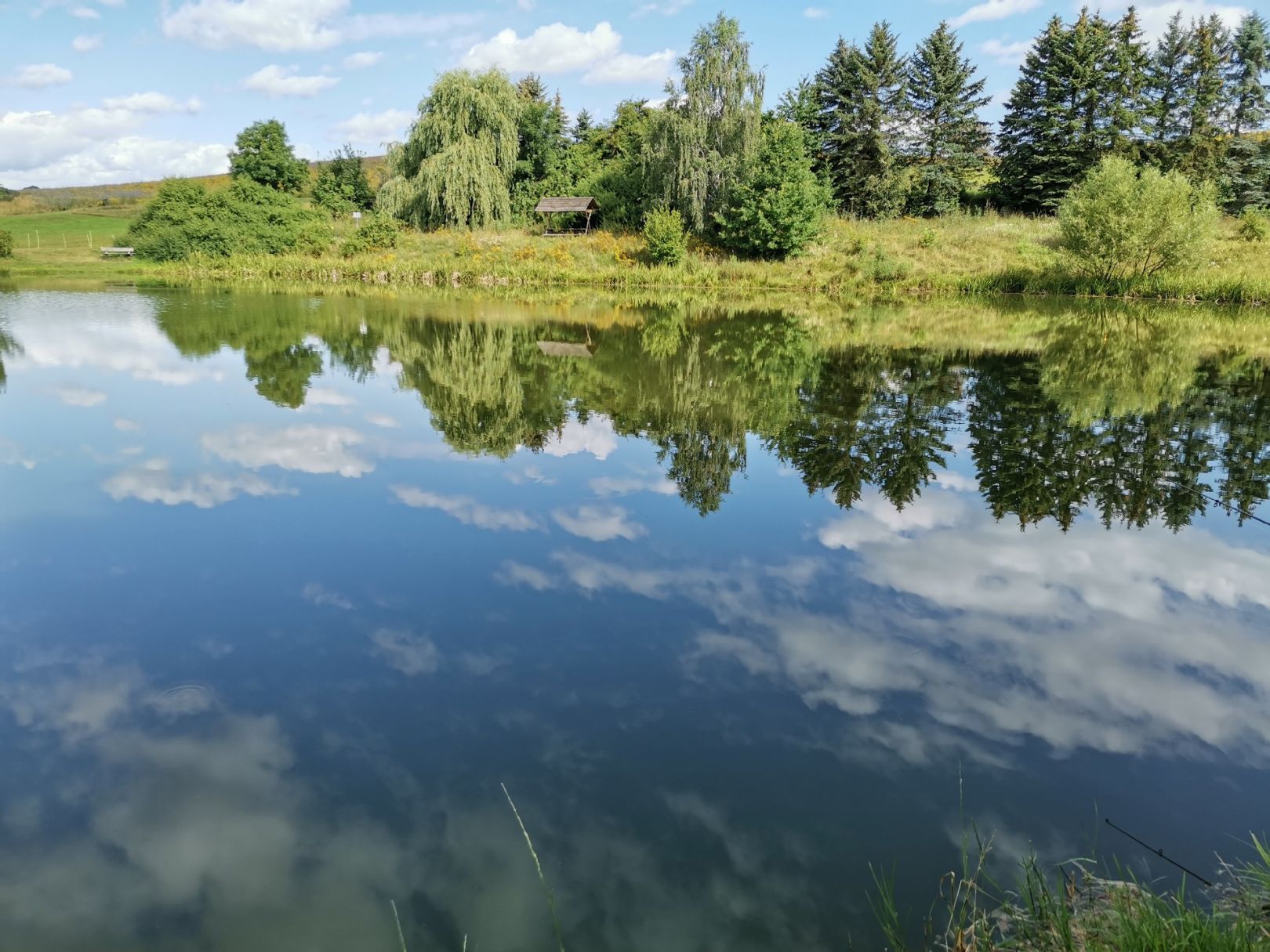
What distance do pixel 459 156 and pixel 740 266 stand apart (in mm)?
15154

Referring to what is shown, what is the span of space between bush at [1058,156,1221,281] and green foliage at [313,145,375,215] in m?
39.1

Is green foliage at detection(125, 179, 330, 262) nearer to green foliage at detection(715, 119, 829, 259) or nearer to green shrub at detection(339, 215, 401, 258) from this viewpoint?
green shrub at detection(339, 215, 401, 258)

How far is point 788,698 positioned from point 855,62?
4768cm

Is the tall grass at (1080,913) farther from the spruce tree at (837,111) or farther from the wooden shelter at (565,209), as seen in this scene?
the spruce tree at (837,111)

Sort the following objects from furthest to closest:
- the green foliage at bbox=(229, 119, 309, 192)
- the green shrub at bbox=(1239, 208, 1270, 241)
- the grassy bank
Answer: the green foliage at bbox=(229, 119, 309, 192), the green shrub at bbox=(1239, 208, 1270, 241), the grassy bank

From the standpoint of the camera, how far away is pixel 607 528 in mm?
6770

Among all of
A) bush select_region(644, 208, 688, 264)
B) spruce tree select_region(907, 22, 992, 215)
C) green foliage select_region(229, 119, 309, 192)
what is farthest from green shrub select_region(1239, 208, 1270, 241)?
green foliage select_region(229, 119, 309, 192)

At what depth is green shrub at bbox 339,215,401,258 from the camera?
124ft

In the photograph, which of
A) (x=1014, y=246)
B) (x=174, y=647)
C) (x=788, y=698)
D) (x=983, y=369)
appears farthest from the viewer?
(x=1014, y=246)

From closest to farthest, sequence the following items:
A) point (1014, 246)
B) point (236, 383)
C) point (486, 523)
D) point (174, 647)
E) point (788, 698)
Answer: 1. point (788, 698)
2. point (174, 647)
3. point (486, 523)
4. point (236, 383)
5. point (1014, 246)

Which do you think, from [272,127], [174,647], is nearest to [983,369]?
[174,647]

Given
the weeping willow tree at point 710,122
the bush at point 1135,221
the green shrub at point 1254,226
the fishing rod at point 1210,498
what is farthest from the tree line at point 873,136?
the fishing rod at point 1210,498

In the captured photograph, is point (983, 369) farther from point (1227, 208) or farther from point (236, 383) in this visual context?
point (1227, 208)

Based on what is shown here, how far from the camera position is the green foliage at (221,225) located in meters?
36.9
